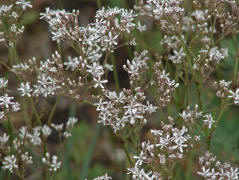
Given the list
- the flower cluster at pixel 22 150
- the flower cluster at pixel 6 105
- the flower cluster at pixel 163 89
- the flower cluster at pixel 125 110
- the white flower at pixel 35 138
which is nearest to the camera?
the flower cluster at pixel 125 110

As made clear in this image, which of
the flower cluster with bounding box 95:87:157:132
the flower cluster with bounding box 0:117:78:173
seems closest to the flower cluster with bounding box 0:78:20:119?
the flower cluster with bounding box 0:117:78:173

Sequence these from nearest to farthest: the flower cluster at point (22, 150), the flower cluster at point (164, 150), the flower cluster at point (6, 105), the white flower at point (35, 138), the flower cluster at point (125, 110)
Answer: the flower cluster at point (164, 150), the flower cluster at point (125, 110), the flower cluster at point (6, 105), the flower cluster at point (22, 150), the white flower at point (35, 138)

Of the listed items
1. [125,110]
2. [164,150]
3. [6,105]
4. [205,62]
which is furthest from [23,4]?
[164,150]

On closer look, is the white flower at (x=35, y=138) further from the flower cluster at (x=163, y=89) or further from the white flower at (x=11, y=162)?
the flower cluster at (x=163, y=89)

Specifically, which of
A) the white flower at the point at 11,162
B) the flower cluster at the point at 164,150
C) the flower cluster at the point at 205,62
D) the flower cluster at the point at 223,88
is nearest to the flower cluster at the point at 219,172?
the flower cluster at the point at 164,150

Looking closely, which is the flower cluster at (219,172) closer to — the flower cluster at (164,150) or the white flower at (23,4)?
the flower cluster at (164,150)

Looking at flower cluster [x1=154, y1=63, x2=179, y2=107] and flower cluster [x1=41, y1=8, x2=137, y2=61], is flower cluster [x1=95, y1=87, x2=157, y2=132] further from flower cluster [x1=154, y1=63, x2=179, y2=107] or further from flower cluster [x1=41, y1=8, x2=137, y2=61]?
flower cluster [x1=41, y1=8, x2=137, y2=61]

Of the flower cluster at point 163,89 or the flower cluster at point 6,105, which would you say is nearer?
the flower cluster at point 163,89

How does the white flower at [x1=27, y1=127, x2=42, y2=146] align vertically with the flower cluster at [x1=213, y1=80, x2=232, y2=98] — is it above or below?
below

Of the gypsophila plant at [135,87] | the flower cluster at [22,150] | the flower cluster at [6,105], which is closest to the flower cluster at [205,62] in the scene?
the gypsophila plant at [135,87]

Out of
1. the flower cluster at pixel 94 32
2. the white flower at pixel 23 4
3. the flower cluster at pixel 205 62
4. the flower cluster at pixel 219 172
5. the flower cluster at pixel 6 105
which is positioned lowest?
the flower cluster at pixel 219 172

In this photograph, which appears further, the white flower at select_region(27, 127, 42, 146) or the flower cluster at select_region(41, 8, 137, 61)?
the white flower at select_region(27, 127, 42, 146)

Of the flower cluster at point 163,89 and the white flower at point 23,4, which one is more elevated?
the white flower at point 23,4

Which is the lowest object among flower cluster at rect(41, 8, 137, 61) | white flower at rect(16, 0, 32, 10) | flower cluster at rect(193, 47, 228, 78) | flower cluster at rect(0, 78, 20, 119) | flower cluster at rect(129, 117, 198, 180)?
flower cluster at rect(129, 117, 198, 180)
